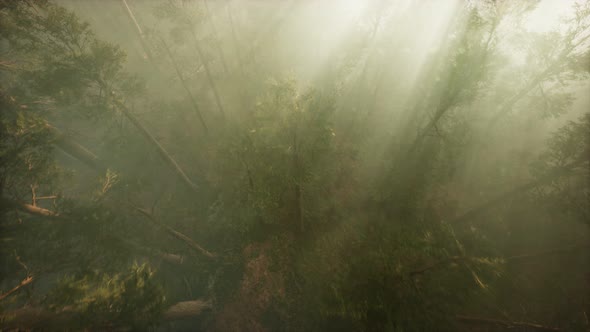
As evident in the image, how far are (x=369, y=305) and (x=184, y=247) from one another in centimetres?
1131

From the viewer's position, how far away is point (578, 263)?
12844 millimetres

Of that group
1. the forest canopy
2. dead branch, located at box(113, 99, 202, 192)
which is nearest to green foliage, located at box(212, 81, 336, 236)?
the forest canopy

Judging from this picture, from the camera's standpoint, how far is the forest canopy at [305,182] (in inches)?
270

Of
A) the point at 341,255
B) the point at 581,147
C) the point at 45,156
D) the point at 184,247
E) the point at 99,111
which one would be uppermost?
the point at 99,111

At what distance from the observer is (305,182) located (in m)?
9.22

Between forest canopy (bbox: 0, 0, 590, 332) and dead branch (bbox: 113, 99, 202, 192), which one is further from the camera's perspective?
dead branch (bbox: 113, 99, 202, 192)

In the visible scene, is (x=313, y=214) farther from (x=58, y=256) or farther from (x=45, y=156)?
(x=45, y=156)

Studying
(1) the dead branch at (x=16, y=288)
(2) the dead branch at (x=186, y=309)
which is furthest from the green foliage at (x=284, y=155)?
(1) the dead branch at (x=16, y=288)

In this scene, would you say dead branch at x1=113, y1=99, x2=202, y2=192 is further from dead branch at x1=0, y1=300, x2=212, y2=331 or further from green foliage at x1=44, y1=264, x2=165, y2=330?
dead branch at x1=0, y1=300, x2=212, y2=331

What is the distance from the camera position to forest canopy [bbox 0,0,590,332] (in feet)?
22.5

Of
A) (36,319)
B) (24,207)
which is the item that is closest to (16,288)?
(36,319)

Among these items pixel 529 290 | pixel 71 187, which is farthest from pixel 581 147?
pixel 71 187

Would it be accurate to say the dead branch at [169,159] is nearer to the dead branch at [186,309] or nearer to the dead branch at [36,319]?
the dead branch at [186,309]

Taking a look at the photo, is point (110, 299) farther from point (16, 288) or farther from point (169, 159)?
point (169, 159)
